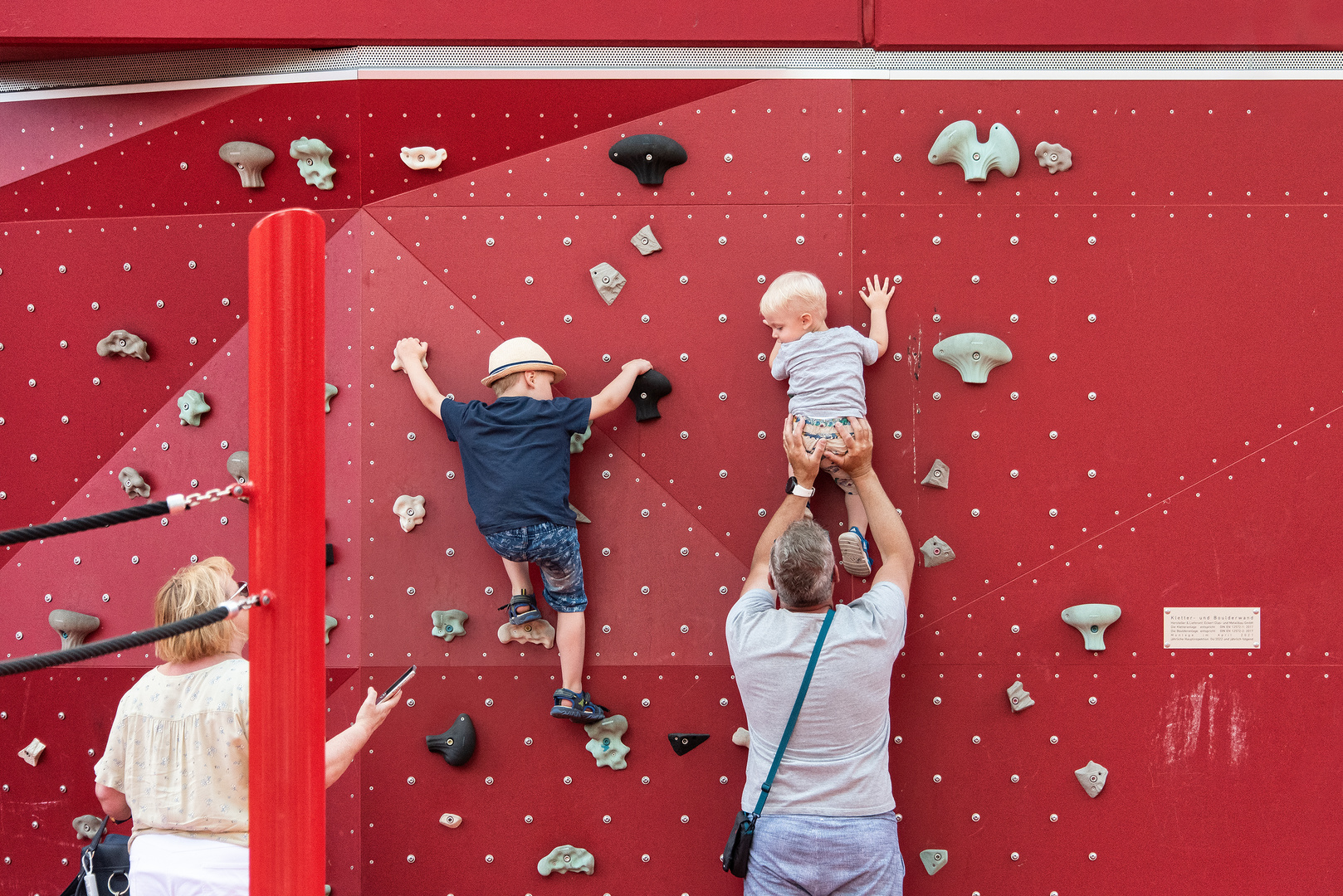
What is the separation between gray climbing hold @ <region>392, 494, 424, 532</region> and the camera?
302 centimetres

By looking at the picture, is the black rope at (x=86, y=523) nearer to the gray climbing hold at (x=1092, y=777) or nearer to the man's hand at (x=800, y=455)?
the man's hand at (x=800, y=455)

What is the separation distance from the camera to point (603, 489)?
10.0 feet

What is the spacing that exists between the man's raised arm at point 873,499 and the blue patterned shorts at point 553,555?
899 millimetres

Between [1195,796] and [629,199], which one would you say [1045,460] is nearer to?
[1195,796]

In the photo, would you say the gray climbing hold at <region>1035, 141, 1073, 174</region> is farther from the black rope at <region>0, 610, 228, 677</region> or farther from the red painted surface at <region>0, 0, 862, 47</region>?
the black rope at <region>0, 610, 228, 677</region>

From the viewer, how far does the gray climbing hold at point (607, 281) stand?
9.91 ft

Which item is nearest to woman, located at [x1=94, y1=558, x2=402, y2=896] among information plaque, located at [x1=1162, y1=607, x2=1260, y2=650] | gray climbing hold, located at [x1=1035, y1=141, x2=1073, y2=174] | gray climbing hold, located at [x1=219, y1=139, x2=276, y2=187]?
gray climbing hold, located at [x1=219, y1=139, x2=276, y2=187]

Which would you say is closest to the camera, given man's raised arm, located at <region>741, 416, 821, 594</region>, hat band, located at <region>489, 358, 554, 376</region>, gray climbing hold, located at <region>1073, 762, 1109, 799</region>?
man's raised arm, located at <region>741, 416, 821, 594</region>

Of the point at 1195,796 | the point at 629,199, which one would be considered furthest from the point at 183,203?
the point at 1195,796

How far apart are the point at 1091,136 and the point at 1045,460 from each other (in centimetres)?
113

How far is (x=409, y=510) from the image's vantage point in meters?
3.03

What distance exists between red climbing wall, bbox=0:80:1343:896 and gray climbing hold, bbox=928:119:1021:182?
7cm

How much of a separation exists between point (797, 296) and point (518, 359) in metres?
0.93

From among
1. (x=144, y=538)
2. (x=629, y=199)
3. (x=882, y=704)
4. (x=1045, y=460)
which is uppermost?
(x=629, y=199)
